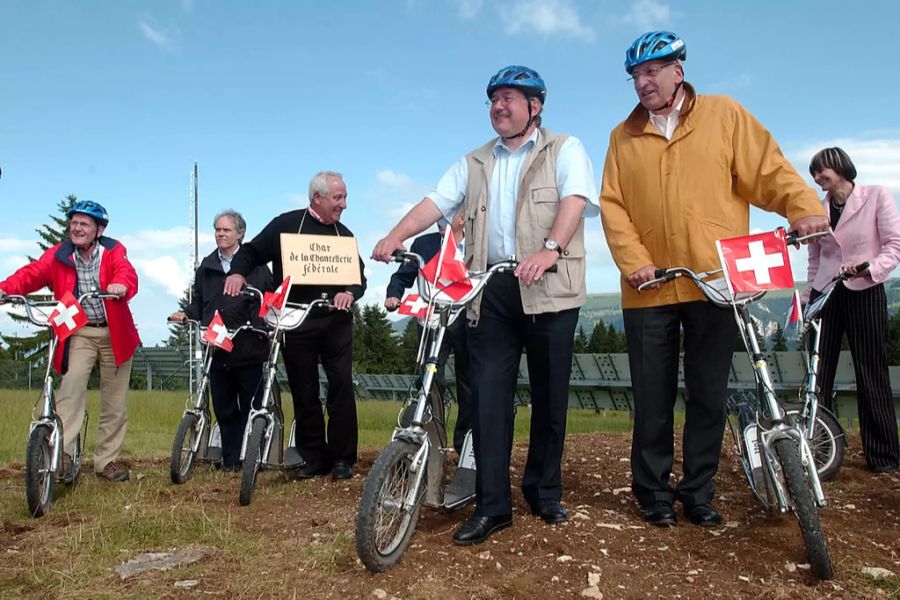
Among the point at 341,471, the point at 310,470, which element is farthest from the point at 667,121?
the point at 310,470

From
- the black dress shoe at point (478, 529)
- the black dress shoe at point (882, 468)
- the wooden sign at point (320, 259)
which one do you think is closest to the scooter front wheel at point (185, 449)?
the wooden sign at point (320, 259)

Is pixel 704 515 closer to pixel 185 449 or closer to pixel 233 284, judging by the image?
pixel 233 284

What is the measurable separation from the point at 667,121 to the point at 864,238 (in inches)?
89.1

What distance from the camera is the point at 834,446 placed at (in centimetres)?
551

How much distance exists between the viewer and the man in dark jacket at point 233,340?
692 centimetres

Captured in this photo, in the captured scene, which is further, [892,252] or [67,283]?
[67,283]

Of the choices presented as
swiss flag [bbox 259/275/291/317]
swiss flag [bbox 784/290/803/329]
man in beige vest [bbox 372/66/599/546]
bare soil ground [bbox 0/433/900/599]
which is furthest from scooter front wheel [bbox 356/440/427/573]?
swiss flag [bbox 784/290/803/329]

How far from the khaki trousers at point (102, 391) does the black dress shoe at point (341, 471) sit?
5.54 ft

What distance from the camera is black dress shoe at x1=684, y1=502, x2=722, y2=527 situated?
421 centimetres

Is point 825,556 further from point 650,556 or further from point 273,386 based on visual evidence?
point 273,386

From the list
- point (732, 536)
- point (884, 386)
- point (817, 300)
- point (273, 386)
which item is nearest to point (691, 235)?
point (732, 536)

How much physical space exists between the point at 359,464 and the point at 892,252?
4.19 meters

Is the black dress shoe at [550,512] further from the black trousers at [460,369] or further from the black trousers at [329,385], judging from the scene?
the black trousers at [329,385]

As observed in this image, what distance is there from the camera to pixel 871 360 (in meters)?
5.79
